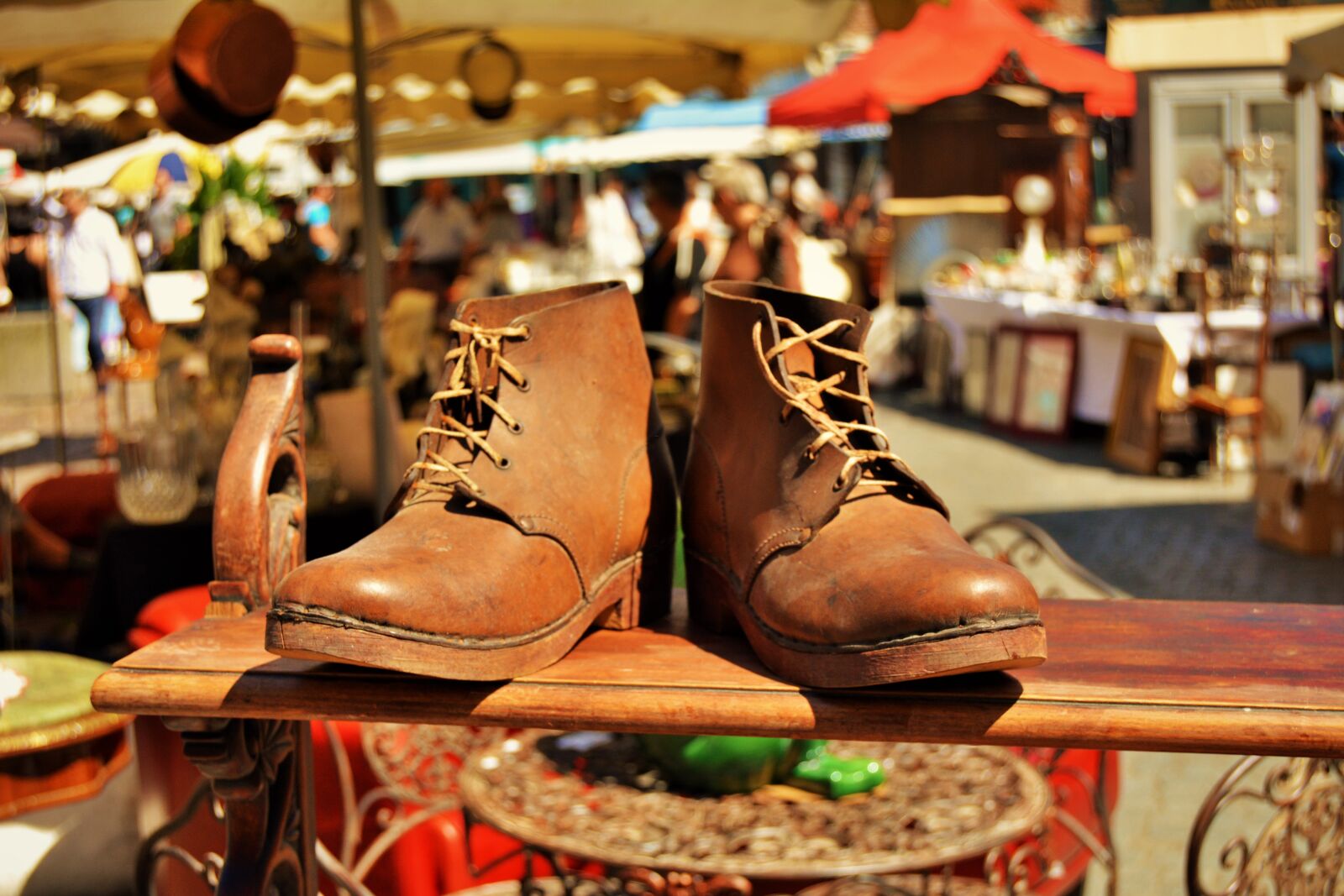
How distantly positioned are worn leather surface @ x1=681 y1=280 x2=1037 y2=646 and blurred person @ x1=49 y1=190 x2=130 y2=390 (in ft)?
31.0

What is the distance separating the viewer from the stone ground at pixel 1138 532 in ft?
11.5

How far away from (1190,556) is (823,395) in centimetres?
521

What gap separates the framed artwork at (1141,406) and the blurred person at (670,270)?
2633 mm

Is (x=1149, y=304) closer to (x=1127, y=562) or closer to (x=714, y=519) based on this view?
(x=1127, y=562)

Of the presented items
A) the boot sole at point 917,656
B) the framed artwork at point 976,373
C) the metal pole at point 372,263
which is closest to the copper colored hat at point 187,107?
the metal pole at point 372,263

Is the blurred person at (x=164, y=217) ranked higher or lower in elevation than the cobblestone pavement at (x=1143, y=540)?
higher

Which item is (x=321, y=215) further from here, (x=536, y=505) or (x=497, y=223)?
(x=536, y=505)

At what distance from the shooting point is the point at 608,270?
7996mm

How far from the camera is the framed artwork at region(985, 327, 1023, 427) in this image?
952 cm

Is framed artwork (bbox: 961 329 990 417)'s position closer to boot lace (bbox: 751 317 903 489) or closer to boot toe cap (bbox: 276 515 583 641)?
boot lace (bbox: 751 317 903 489)

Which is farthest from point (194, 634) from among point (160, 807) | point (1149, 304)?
point (1149, 304)

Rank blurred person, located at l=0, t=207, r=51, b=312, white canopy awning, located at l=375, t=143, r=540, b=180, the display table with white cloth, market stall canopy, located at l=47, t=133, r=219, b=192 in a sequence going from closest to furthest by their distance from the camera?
the display table with white cloth → market stall canopy, located at l=47, t=133, r=219, b=192 → blurred person, located at l=0, t=207, r=51, b=312 → white canopy awning, located at l=375, t=143, r=540, b=180

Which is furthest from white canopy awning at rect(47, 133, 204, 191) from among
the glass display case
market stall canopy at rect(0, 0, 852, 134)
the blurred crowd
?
the glass display case

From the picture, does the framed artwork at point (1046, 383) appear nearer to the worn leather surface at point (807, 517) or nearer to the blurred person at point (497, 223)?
the blurred person at point (497, 223)
